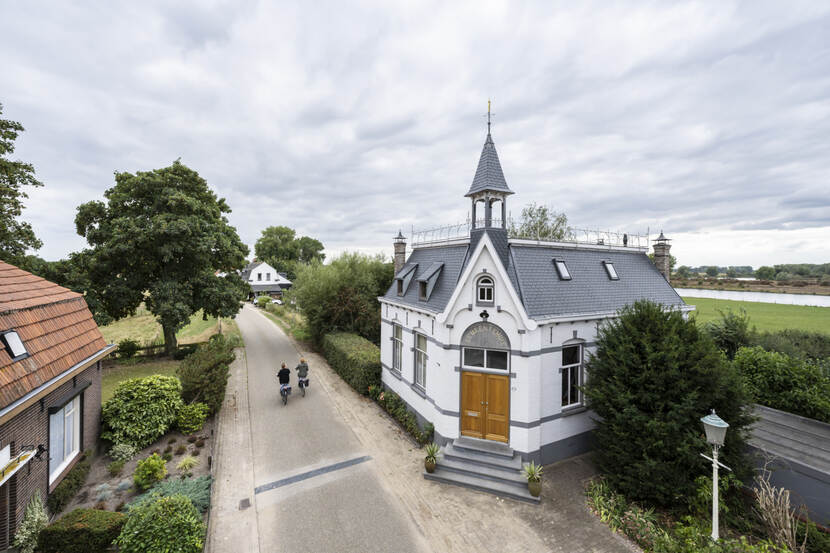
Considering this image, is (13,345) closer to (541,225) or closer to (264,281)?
(541,225)

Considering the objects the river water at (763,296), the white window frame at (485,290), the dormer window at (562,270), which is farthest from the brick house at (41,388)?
the river water at (763,296)

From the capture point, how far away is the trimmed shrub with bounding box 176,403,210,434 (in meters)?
12.4

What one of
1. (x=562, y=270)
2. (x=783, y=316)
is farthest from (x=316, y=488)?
(x=783, y=316)

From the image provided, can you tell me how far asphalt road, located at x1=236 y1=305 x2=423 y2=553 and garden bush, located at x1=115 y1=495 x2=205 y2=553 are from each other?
160 cm

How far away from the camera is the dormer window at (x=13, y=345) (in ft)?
23.2

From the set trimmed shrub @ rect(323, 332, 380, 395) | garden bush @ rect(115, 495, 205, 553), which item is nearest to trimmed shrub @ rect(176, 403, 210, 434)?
garden bush @ rect(115, 495, 205, 553)

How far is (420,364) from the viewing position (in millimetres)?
13211

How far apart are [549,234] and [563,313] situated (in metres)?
25.9

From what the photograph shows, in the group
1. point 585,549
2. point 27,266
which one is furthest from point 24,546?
point 27,266

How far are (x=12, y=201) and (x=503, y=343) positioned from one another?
23982 mm

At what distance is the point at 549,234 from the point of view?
3431cm

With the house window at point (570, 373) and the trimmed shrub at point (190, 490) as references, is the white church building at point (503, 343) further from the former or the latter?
the trimmed shrub at point (190, 490)

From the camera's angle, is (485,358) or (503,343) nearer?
(503,343)

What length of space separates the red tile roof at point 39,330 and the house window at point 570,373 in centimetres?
1372
